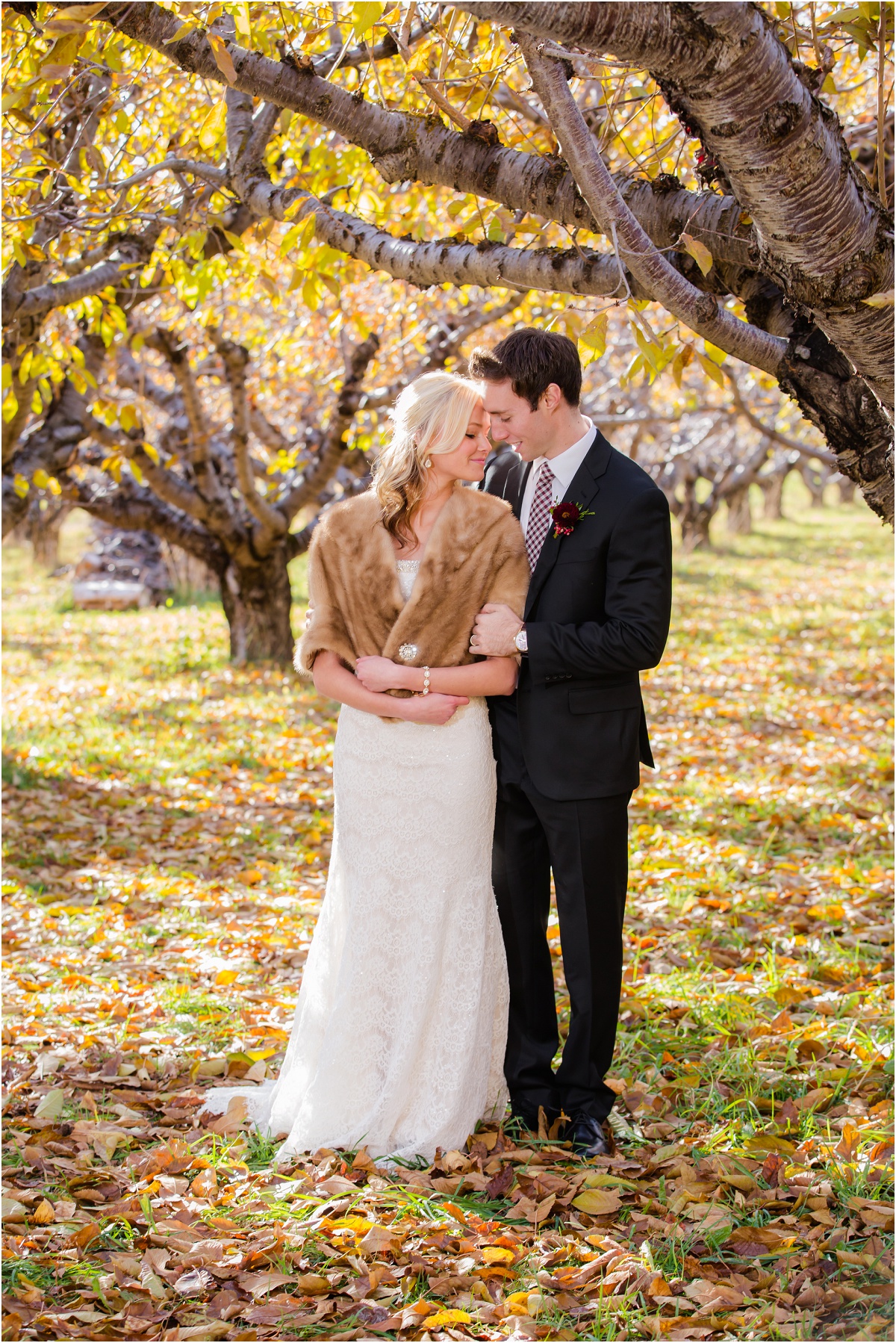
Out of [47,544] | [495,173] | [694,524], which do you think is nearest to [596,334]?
[495,173]

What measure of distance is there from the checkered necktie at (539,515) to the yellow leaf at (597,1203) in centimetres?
189

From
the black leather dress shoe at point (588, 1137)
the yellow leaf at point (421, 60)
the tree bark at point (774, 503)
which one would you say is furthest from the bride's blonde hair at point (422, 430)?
the tree bark at point (774, 503)

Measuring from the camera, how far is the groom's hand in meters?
3.51

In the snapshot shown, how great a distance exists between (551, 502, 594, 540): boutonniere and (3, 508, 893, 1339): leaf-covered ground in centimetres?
194

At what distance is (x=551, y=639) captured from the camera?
11.4ft

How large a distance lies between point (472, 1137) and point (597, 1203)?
52 centimetres

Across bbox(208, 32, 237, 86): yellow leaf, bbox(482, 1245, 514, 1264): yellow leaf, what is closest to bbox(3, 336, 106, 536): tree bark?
bbox(208, 32, 237, 86): yellow leaf

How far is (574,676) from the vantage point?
353 cm

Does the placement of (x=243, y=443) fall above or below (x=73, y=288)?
below

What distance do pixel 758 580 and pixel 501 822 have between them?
19.2m

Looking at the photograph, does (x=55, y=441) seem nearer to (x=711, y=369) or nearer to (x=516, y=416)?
(x=516, y=416)

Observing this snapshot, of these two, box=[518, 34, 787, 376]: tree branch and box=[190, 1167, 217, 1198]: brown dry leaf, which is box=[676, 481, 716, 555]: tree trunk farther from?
box=[190, 1167, 217, 1198]: brown dry leaf

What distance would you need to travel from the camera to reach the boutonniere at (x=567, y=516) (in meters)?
3.53

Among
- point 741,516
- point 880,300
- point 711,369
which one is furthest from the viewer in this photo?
point 741,516
